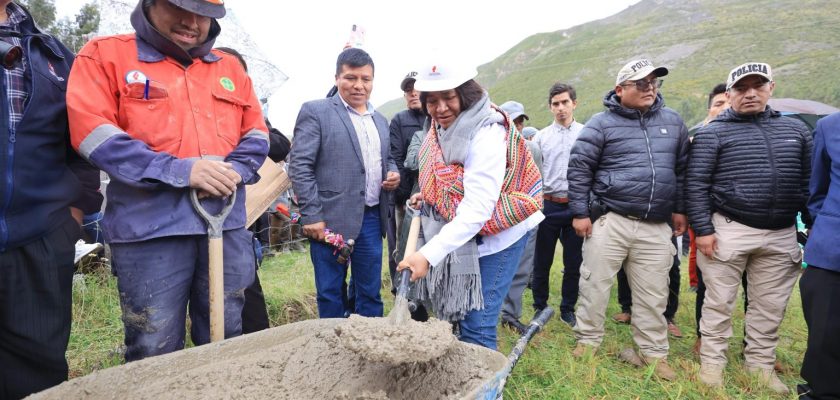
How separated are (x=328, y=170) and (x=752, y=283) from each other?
290 centimetres

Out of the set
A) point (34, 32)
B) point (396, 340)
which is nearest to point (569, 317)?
point (396, 340)

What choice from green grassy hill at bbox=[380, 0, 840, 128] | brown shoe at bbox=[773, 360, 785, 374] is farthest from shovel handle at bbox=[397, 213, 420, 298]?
green grassy hill at bbox=[380, 0, 840, 128]

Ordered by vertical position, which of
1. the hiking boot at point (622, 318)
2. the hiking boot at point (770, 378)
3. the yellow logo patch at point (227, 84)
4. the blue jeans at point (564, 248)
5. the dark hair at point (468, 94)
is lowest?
the hiking boot at point (622, 318)

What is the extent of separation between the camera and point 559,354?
322cm

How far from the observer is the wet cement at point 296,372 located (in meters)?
1.61

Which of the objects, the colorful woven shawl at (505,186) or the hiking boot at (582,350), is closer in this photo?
the colorful woven shawl at (505,186)

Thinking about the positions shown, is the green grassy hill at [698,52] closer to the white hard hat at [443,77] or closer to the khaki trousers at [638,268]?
the khaki trousers at [638,268]

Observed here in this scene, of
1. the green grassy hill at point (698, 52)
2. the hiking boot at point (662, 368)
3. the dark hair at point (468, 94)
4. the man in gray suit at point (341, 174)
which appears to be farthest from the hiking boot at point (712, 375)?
the green grassy hill at point (698, 52)

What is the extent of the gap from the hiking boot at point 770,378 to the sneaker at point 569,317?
128cm

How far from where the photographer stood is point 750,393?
9.21 feet

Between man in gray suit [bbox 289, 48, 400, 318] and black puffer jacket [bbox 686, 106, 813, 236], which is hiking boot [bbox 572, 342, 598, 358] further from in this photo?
man in gray suit [bbox 289, 48, 400, 318]

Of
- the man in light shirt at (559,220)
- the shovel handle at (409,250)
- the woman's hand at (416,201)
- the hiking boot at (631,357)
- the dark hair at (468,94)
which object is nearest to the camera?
the shovel handle at (409,250)

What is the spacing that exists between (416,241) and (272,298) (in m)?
1.86

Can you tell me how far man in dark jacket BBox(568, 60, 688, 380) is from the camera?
3.04 metres
